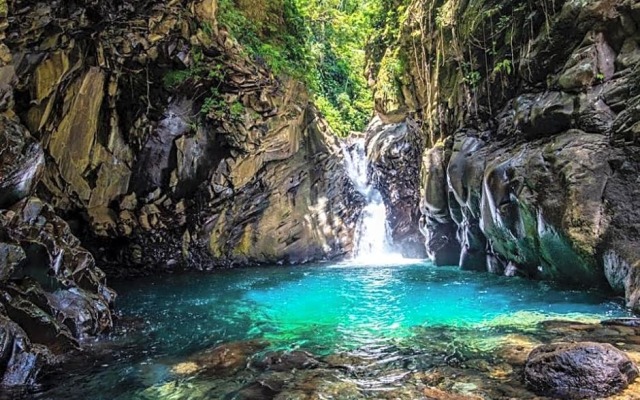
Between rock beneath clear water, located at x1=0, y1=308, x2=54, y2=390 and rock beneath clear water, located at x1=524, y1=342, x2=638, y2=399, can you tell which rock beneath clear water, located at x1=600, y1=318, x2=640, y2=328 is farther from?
rock beneath clear water, located at x1=0, y1=308, x2=54, y2=390

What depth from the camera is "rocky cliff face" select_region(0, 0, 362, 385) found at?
29.3 ft

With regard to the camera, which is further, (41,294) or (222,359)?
(41,294)

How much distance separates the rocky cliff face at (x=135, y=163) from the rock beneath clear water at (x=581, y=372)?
21.3 feet

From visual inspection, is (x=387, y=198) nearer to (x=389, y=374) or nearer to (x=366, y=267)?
(x=366, y=267)

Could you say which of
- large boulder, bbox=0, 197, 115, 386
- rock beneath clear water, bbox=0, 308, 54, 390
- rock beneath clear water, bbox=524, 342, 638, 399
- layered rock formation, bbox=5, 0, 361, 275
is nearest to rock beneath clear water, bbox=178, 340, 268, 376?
rock beneath clear water, bbox=0, 308, 54, 390

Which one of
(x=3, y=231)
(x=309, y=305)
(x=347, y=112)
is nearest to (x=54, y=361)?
(x=3, y=231)

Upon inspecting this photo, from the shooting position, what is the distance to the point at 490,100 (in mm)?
14734

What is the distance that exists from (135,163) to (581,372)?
16.0 meters

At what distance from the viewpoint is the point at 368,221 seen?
969 inches

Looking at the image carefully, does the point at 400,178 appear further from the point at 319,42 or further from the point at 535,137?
the point at 319,42

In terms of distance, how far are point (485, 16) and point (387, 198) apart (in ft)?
36.4

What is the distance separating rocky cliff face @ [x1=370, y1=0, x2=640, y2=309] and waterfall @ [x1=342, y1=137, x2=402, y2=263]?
214 inches

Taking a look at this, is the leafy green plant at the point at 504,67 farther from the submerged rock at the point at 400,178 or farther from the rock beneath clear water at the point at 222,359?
the rock beneath clear water at the point at 222,359

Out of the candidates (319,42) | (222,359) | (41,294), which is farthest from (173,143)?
(319,42)
